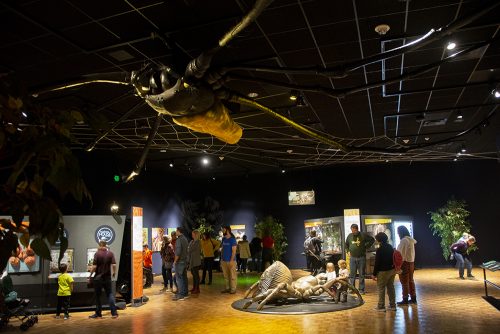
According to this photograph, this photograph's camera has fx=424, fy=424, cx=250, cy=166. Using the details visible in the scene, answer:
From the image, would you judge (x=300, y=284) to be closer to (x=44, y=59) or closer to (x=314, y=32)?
(x=314, y=32)

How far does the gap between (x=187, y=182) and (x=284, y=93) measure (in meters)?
10.6

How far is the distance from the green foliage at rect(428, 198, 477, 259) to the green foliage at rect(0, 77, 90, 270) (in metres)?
14.6

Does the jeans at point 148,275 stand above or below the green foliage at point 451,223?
below

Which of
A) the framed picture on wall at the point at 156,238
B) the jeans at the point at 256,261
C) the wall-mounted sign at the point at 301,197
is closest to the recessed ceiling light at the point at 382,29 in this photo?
the framed picture on wall at the point at 156,238

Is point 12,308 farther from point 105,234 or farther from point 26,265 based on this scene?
point 105,234

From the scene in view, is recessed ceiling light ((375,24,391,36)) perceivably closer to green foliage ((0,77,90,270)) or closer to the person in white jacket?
the person in white jacket

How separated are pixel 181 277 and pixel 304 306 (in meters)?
3.07

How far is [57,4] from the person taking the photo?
14.1ft

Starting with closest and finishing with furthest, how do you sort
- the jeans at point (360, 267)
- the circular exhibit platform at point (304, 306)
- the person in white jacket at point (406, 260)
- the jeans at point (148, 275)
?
the circular exhibit platform at point (304, 306)
the person in white jacket at point (406, 260)
the jeans at point (360, 267)
the jeans at point (148, 275)

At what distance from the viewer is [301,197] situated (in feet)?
53.7

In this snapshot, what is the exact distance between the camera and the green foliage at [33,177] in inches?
37.1

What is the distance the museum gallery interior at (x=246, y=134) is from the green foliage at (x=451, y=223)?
0.07 meters

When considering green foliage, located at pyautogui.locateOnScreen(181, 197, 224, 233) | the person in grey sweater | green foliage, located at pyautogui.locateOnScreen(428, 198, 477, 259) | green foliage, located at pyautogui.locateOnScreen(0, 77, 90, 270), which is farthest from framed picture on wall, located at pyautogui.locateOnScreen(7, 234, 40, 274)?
green foliage, located at pyautogui.locateOnScreen(428, 198, 477, 259)

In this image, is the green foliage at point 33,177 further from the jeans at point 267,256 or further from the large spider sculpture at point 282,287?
the jeans at point 267,256
